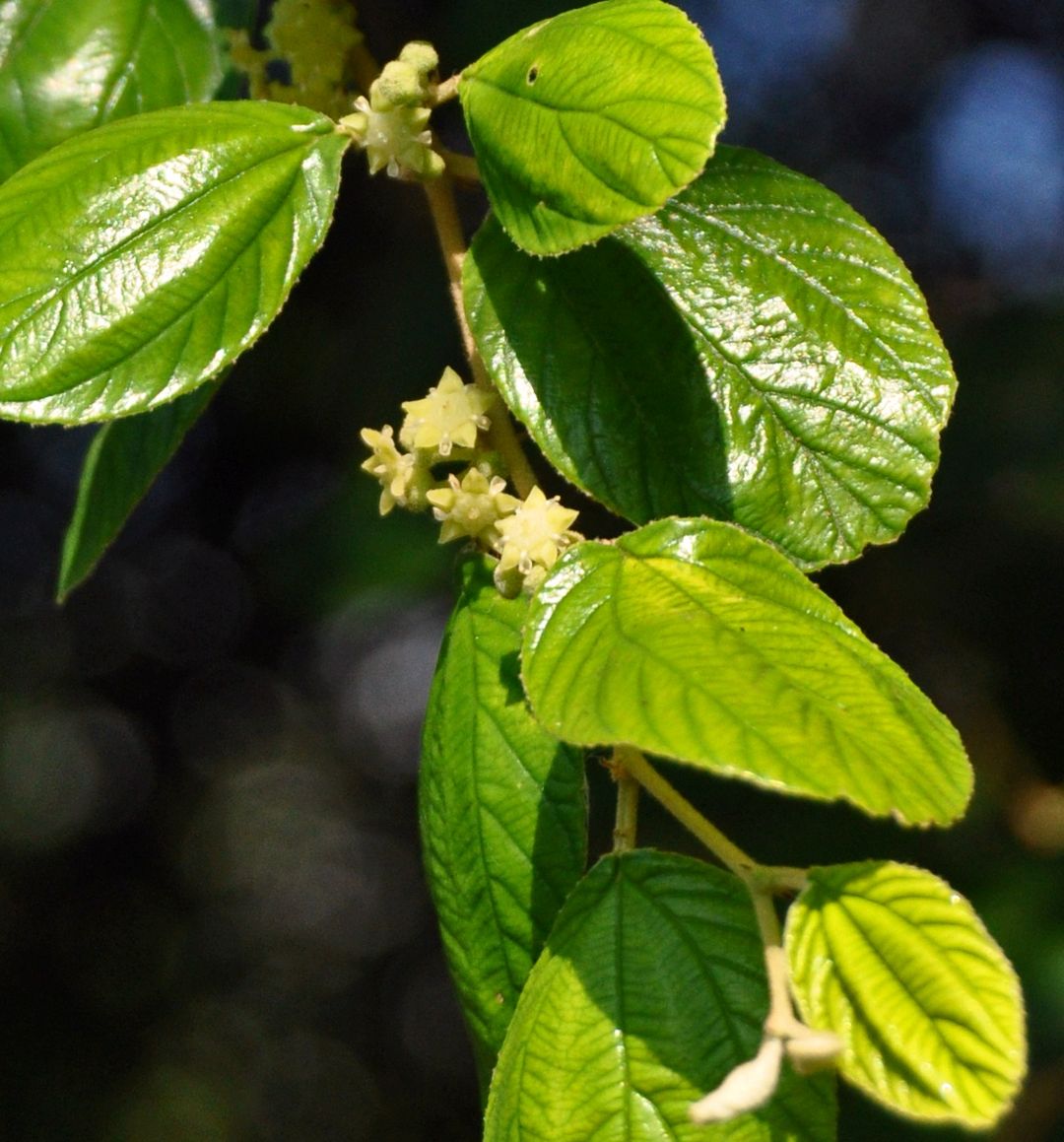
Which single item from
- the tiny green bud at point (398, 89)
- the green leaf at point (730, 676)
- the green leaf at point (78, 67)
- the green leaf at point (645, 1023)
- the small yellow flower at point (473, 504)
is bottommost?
the green leaf at point (645, 1023)

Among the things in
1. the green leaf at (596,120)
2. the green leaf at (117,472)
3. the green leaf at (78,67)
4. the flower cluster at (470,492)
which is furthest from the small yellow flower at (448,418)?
the green leaf at (78,67)

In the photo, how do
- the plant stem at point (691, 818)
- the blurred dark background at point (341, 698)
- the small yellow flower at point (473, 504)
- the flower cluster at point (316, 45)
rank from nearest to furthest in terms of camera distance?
the plant stem at point (691, 818) < the small yellow flower at point (473, 504) < the flower cluster at point (316, 45) < the blurred dark background at point (341, 698)

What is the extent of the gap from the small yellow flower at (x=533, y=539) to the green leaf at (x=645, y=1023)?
6.4 inches

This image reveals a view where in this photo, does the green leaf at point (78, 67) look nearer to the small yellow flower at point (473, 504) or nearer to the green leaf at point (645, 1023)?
the small yellow flower at point (473, 504)

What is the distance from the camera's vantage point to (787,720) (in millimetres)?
605

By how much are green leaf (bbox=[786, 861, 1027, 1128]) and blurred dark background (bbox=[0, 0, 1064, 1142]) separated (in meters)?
1.20

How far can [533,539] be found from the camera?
79cm

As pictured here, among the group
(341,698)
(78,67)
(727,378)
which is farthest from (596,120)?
(341,698)

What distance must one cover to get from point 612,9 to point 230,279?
0.81 feet

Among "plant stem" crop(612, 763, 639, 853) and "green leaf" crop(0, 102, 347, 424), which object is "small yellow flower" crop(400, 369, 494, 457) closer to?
"green leaf" crop(0, 102, 347, 424)

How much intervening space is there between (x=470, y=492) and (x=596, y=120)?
21cm

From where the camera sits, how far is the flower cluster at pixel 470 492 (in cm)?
79

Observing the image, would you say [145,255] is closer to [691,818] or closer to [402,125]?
[402,125]

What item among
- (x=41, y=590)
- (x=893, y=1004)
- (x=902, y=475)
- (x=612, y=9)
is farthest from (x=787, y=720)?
(x=41, y=590)
